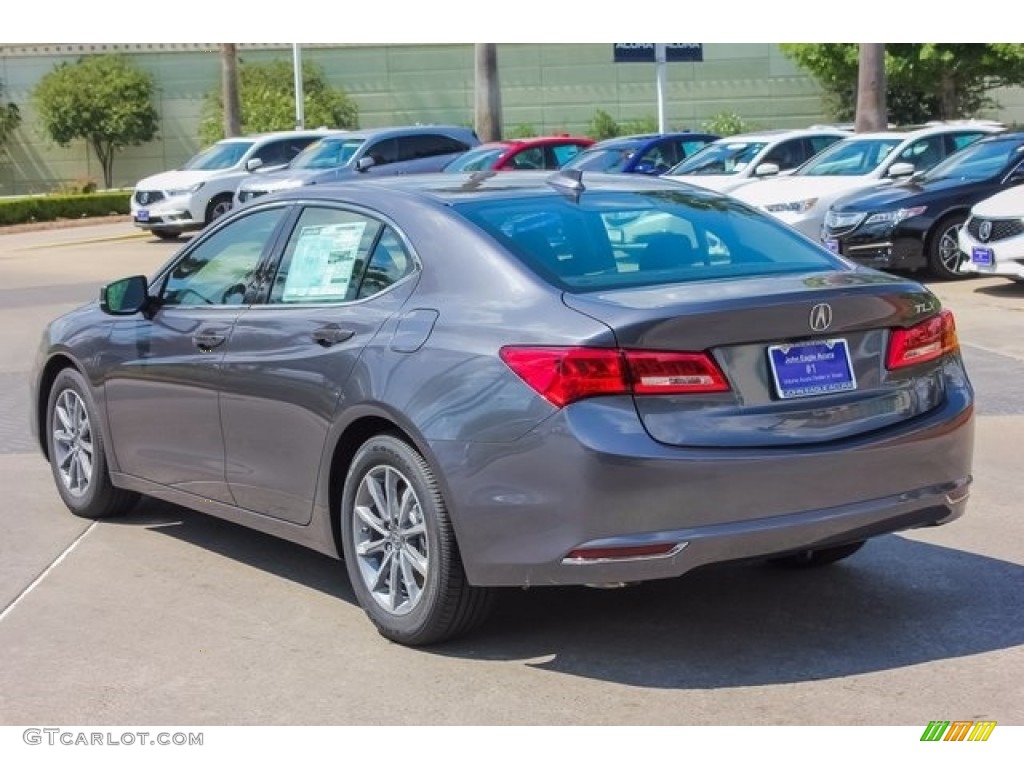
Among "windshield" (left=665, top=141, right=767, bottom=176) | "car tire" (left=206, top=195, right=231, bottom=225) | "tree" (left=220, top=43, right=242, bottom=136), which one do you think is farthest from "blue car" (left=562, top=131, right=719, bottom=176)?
"tree" (left=220, top=43, right=242, bottom=136)

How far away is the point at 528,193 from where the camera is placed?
6125 mm

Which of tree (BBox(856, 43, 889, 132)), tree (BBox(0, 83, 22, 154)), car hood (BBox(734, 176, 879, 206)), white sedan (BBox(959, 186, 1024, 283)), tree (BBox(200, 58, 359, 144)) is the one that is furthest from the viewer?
tree (BBox(0, 83, 22, 154))

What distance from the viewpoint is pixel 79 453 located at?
7742 millimetres

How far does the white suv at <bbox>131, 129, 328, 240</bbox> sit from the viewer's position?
27719 millimetres

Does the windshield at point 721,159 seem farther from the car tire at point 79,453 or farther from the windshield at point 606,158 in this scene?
the car tire at point 79,453

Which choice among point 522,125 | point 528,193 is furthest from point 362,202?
point 522,125

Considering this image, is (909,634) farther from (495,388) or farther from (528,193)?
(528,193)

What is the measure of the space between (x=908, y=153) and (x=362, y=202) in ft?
47.8

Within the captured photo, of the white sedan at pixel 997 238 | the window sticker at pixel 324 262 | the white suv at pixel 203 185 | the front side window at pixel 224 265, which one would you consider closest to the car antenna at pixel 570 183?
the window sticker at pixel 324 262

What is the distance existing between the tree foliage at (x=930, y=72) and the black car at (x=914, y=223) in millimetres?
20955

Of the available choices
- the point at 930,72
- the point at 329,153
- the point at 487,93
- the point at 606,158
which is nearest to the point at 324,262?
the point at 606,158

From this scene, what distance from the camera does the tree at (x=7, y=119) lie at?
5141 cm

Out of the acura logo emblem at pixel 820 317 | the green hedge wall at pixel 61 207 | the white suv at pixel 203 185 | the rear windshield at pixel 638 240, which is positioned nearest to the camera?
the acura logo emblem at pixel 820 317

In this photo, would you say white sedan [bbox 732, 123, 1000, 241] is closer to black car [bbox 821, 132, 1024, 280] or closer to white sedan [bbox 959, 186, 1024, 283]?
black car [bbox 821, 132, 1024, 280]
